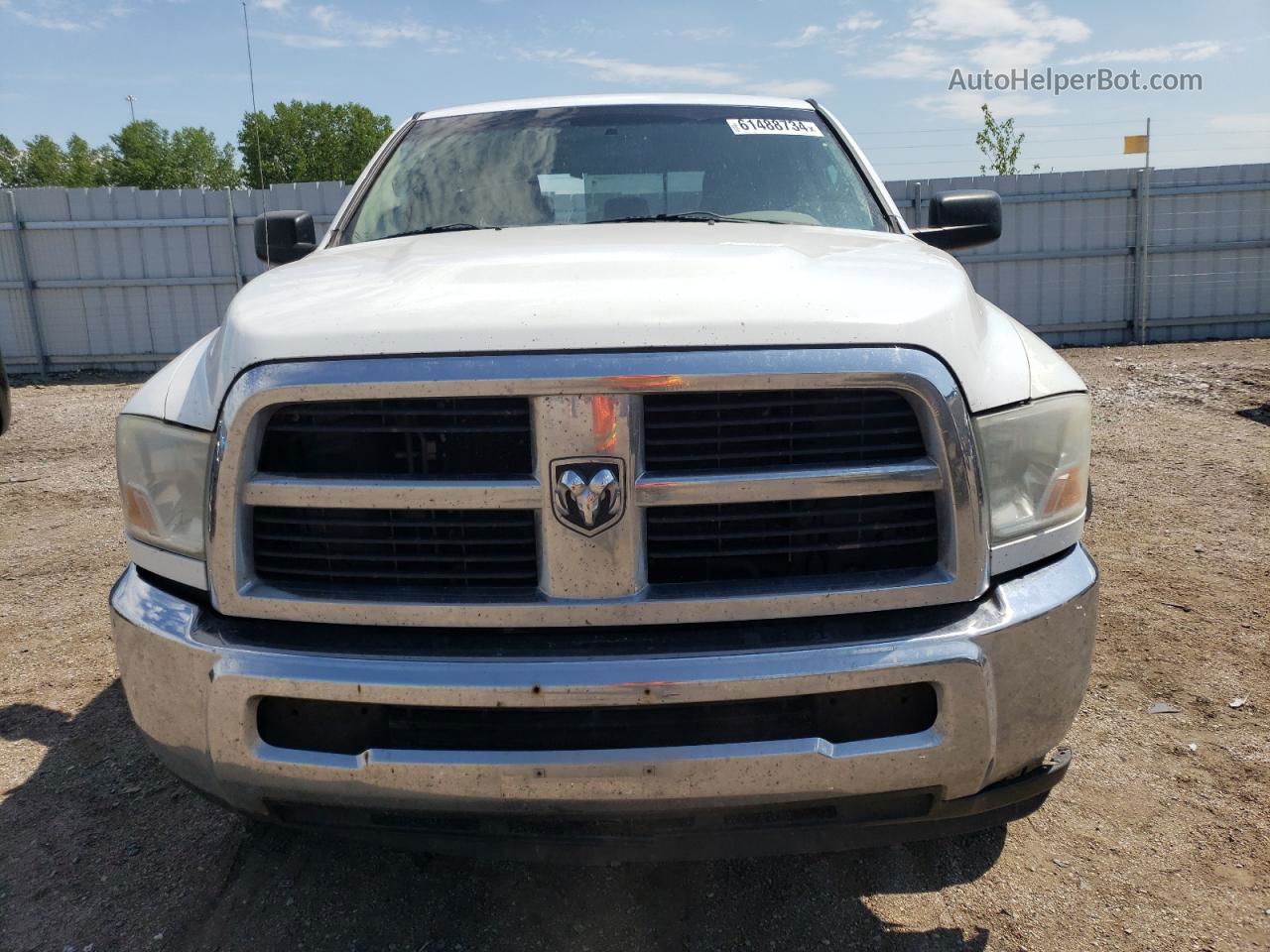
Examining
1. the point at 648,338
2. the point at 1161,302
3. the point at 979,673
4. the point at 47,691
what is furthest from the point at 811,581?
the point at 1161,302

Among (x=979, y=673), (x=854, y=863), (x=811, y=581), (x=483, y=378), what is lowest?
(x=854, y=863)

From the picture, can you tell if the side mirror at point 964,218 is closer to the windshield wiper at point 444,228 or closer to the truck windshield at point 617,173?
the truck windshield at point 617,173

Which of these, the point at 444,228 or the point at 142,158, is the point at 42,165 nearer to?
the point at 142,158

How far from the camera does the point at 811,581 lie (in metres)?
1.87

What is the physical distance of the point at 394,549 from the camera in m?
1.90

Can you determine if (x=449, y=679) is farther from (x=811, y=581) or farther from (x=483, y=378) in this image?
(x=811, y=581)

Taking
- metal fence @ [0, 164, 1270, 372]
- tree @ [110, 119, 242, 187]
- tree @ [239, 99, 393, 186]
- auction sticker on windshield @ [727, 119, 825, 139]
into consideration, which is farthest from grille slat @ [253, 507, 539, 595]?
tree @ [110, 119, 242, 187]

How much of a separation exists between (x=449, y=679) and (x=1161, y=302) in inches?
630

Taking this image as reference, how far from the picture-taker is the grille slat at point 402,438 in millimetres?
1812

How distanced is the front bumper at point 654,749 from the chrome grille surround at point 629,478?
2.9 inches

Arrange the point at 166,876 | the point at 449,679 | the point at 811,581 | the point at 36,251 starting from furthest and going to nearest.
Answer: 1. the point at 36,251
2. the point at 166,876
3. the point at 811,581
4. the point at 449,679

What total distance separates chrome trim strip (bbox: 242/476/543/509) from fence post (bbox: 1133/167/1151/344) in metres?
15.5

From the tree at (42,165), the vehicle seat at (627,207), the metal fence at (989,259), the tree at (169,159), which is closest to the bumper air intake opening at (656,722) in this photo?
the vehicle seat at (627,207)

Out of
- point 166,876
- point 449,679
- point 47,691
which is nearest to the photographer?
point 449,679
